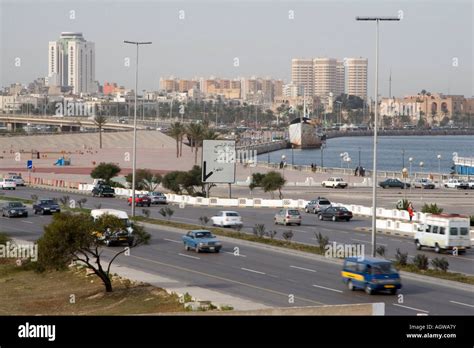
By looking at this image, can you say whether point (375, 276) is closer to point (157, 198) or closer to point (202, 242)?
point (202, 242)

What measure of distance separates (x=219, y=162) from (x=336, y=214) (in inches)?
440

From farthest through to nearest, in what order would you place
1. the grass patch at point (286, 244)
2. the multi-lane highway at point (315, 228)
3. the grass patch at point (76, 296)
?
the multi-lane highway at point (315, 228)
the grass patch at point (286, 244)
the grass patch at point (76, 296)

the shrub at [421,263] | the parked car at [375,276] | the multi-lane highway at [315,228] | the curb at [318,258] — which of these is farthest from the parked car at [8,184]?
the parked car at [375,276]

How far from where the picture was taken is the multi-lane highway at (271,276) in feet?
92.6

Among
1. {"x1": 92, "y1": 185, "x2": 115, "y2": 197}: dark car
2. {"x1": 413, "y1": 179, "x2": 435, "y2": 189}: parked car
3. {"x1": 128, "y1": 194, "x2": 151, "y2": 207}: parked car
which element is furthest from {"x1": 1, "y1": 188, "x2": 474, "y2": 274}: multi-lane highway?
{"x1": 413, "y1": 179, "x2": 435, "y2": 189}: parked car

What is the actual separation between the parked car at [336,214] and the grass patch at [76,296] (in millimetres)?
21312

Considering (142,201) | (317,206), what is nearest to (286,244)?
(317,206)

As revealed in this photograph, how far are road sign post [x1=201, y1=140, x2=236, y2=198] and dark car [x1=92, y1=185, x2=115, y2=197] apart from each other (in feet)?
45.2

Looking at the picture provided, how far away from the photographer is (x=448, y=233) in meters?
40.4

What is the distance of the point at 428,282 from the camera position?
32531mm

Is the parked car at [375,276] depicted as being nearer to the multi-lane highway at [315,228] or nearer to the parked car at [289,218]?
the multi-lane highway at [315,228]
